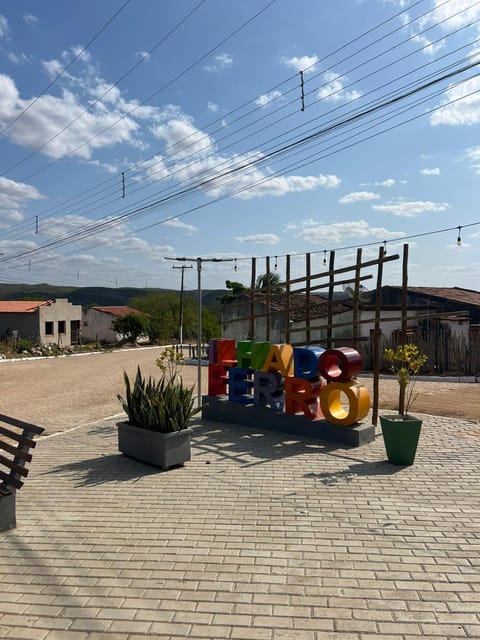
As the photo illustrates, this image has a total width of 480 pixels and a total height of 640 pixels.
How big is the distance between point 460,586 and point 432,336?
17736mm

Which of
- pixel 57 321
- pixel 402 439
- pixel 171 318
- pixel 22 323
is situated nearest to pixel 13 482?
pixel 402 439

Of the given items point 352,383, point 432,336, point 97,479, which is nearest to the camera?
point 97,479

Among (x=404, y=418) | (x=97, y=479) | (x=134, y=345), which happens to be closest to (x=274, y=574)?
(x=97, y=479)

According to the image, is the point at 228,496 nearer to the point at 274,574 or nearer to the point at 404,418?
the point at 274,574

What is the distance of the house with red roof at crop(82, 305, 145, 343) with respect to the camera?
5356 centimetres

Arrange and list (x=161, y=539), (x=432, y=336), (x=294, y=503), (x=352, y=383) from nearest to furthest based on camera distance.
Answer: (x=161, y=539)
(x=294, y=503)
(x=352, y=383)
(x=432, y=336)

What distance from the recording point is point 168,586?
3.58 metres

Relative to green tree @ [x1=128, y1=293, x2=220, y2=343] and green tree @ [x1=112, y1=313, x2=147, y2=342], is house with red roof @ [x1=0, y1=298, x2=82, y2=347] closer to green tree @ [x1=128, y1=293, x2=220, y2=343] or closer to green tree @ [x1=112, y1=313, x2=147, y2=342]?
green tree @ [x1=112, y1=313, x2=147, y2=342]

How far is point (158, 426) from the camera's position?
22.1 ft

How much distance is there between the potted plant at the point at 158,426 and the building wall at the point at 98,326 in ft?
155

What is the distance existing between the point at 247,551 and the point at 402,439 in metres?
3.22

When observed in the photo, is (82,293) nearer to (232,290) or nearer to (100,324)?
(100,324)

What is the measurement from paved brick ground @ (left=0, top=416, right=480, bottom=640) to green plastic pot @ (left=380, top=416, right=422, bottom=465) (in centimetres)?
17

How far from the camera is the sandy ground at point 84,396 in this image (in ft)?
36.9
